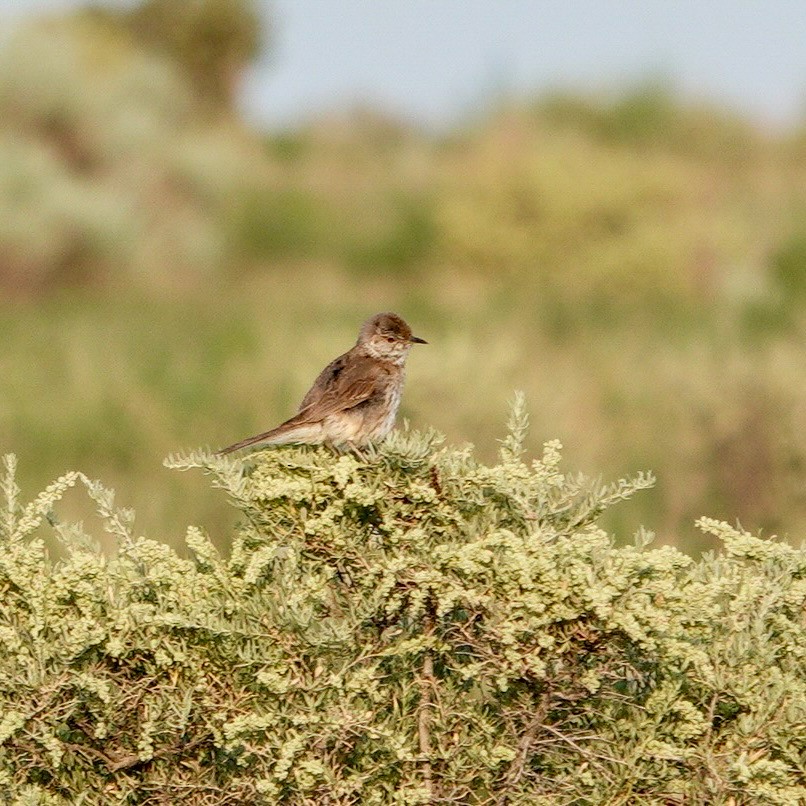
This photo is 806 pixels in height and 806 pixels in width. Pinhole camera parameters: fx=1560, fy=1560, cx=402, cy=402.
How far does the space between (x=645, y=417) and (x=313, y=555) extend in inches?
369

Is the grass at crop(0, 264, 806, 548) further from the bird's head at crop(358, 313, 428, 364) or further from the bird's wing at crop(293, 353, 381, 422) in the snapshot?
the bird's wing at crop(293, 353, 381, 422)

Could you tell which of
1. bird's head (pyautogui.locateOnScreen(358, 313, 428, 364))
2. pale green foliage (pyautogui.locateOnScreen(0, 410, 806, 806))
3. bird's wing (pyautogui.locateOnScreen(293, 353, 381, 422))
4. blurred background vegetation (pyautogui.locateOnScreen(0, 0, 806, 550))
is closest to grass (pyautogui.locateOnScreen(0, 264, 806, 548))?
blurred background vegetation (pyautogui.locateOnScreen(0, 0, 806, 550))

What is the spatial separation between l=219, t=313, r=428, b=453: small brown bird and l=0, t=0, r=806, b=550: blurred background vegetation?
240cm

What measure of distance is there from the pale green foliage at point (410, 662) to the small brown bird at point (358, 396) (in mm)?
1187

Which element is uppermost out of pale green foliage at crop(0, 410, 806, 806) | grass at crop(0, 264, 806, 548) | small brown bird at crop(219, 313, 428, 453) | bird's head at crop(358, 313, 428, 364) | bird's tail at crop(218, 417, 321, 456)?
grass at crop(0, 264, 806, 548)

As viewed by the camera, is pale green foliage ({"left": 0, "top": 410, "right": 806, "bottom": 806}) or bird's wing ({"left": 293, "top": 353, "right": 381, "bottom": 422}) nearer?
pale green foliage ({"left": 0, "top": 410, "right": 806, "bottom": 806})

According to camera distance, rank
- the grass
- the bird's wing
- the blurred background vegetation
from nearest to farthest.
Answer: the bird's wing, the grass, the blurred background vegetation

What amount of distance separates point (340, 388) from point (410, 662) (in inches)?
77.8

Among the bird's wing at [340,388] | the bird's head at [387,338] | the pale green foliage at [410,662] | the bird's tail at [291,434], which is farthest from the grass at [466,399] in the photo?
the pale green foliage at [410,662]

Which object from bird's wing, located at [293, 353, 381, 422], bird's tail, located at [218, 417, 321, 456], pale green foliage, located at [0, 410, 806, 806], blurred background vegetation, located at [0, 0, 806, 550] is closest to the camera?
pale green foliage, located at [0, 410, 806, 806]

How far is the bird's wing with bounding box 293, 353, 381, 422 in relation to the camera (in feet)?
17.3

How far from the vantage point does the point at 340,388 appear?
5.43 metres

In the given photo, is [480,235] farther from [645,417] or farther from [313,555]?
[313,555]

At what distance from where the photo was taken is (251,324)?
18047mm
